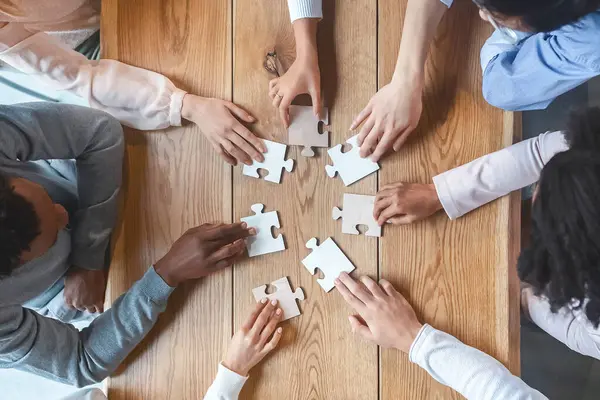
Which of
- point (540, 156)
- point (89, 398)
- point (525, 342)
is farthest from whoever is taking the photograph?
point (525, 342)

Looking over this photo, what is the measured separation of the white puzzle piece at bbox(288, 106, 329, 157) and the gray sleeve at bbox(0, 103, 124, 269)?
398mm

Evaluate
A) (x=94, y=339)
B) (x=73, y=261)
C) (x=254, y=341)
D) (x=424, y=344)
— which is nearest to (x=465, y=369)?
(x=424, y=344)

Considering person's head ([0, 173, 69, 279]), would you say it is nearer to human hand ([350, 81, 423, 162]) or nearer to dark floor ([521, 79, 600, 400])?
human hand ([350, 81, 423, 162])

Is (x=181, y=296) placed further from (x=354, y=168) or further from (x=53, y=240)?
(x=354, y=168)

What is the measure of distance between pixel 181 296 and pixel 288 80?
0.54 meters

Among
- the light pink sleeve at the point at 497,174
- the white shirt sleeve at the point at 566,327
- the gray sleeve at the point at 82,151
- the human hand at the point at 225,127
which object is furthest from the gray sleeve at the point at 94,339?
the white shirt sleeve at the point at 566,327

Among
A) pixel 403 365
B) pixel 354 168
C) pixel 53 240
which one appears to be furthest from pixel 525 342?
pixel 53 240

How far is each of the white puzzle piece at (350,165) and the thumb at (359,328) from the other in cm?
29

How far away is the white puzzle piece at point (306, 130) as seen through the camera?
1.09 meters

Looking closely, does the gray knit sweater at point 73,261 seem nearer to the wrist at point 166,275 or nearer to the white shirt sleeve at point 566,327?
the wrist at point 166,275

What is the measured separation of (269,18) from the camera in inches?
44.9

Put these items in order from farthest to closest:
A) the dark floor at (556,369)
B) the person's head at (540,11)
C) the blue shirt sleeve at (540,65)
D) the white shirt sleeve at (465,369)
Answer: the dark floor at (556,369), the white shirt sleeve at (465,369), the blue shirt sleeve at (540,65), the person's head at (540,11)

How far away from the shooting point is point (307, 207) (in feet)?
3.58

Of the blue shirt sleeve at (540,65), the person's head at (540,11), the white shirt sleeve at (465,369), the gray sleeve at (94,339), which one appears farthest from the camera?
the gray sleeve at (94,339)
